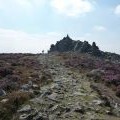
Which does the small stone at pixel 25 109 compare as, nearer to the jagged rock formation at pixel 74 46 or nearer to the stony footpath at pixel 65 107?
the stony footpath at pixel 65 107

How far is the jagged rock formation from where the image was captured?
100406mm

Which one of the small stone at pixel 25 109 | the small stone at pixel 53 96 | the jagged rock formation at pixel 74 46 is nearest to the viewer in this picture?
the small stone at pixel 25 109

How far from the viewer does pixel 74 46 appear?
115750mm

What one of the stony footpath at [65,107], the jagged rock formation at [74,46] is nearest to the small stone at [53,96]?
the stony footpath at [65,107]

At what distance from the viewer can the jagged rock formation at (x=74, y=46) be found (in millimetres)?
100406

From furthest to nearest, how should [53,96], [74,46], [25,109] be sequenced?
[74,46] < [53,96] < [25,109]

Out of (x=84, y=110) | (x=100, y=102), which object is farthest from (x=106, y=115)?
(x=100, y=102)

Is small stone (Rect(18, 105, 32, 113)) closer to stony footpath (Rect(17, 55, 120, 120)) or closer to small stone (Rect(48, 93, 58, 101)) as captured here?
stony footpath (Rect(17, 55, 120, 120))

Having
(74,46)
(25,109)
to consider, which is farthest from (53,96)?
(74,46)

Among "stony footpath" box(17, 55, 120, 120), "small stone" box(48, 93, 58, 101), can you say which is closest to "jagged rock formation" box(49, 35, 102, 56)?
"small stone" box(48, 93, 58, 101)

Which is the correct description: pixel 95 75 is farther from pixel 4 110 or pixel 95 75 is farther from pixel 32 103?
pixel 4 110

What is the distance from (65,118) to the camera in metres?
15.0

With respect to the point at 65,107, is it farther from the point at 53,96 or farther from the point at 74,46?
the point at 74,46

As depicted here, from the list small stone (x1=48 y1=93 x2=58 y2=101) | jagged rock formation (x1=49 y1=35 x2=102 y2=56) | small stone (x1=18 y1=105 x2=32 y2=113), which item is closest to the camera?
small stone (x1=18 y1=105 x2=32 y2=113)
